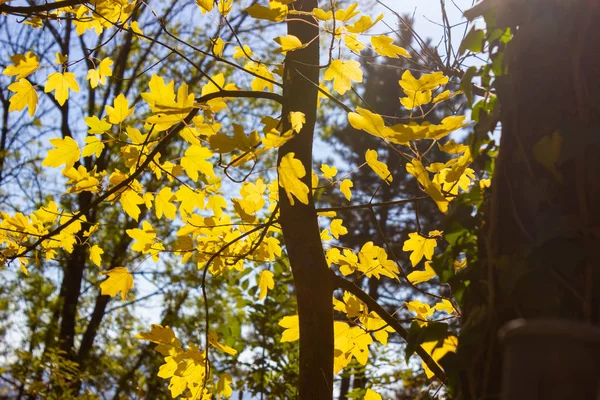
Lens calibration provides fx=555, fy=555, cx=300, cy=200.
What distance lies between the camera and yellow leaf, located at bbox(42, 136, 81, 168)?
1477 mm

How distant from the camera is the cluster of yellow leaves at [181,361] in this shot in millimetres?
1523

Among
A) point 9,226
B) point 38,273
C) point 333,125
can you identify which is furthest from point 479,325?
point 333,125

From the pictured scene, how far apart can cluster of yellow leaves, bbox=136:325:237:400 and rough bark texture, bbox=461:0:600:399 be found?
94 cm

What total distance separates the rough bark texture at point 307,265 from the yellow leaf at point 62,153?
0.56 meters

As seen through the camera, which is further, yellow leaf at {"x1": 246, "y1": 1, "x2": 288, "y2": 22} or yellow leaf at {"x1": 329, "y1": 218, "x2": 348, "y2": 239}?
yellow leaf at {"x1": 329, "y1": 218, "x2": 348, "y2": 239}

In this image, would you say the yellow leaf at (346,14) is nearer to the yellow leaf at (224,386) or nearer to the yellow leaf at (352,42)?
the yellow leaf at (352,42)

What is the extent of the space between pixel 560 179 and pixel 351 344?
39.1 inches

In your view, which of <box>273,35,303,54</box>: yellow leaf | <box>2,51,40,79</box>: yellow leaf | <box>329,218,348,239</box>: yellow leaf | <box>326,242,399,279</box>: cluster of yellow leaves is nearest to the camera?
<box>273,35,303,54</box>: yellow leaf

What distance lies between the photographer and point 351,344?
1.59 m

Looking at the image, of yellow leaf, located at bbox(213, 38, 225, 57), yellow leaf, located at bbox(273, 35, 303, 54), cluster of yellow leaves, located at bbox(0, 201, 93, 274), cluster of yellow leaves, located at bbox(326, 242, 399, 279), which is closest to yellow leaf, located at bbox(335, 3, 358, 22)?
yellow leaf, located at bbox(273, 35, 303, 54)

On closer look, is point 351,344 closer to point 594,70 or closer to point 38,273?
point 594,70

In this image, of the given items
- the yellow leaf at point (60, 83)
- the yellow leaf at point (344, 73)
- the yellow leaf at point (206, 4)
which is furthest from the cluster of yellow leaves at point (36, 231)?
the yellow leaf at point (344, 73)

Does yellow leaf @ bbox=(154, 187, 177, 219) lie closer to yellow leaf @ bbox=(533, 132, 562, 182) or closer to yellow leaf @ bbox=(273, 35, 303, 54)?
Result: yellow leaf @ bbox=(273, 35, 303, 54)

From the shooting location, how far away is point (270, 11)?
3.53 ft
